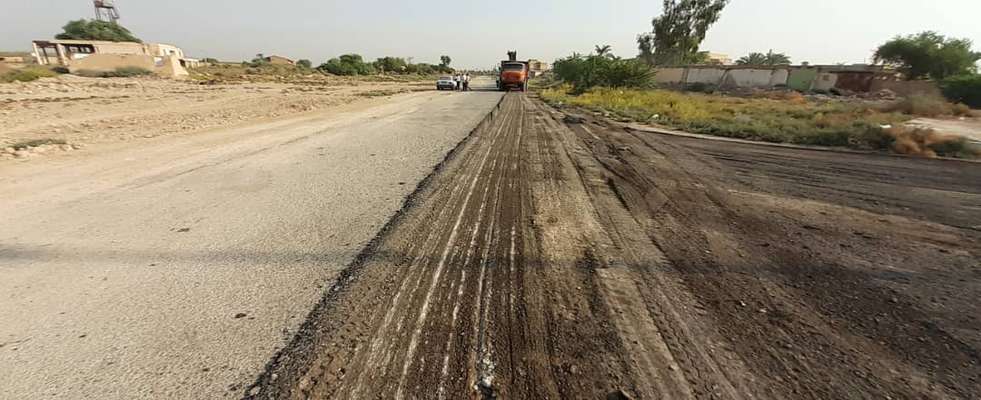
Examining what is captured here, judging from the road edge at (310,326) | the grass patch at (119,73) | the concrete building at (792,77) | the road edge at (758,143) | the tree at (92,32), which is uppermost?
the tree at (92,32)

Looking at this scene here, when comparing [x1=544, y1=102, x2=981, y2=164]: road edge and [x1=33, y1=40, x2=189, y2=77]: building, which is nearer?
[x1=544, y1=102, x2=981, y2=164]: road edge

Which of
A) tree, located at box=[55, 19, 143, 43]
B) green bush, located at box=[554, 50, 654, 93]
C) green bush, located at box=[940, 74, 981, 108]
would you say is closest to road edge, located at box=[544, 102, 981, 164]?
green bush, located at box=[554, 50, 654, 93]

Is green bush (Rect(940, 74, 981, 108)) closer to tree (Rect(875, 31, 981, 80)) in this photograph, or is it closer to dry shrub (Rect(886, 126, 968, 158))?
tree (Rect(875, 31, 981, 80))

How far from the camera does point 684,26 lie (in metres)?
59.6

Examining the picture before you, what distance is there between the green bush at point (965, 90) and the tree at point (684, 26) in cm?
3724

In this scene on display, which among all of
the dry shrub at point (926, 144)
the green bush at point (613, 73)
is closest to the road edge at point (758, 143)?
the dry shrub at point (926, 144)

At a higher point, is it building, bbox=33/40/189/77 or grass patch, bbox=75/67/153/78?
building, bbox=33/40/189/77

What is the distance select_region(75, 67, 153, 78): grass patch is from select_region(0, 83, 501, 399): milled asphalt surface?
51100mm

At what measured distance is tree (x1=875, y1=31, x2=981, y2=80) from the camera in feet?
125

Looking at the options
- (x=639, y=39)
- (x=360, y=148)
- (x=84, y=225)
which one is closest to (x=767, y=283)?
(x=84, y=225)

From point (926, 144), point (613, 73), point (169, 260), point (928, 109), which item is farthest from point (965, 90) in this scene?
point (169, 260)

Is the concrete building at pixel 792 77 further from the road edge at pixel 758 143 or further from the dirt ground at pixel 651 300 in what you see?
the dirt ground at pixel 651 300

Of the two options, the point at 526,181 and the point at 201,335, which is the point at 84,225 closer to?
the point at 201,335

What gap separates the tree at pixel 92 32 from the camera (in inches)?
3061
